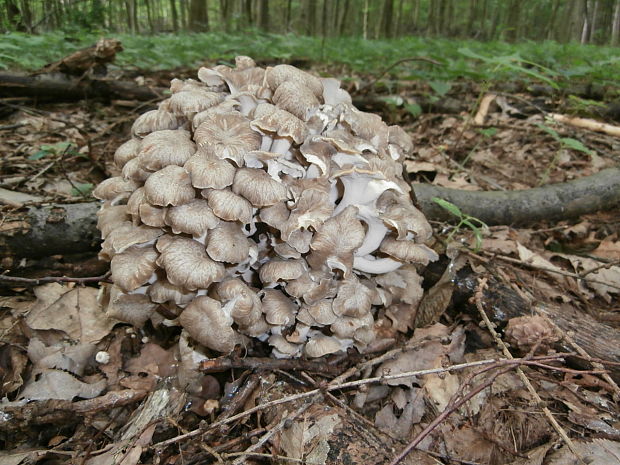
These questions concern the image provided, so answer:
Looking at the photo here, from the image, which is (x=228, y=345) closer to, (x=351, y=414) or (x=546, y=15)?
(x=351, y=414)

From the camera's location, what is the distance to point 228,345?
3092mm

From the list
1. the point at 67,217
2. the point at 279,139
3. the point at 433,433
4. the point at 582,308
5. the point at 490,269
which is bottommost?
the point at 433,433

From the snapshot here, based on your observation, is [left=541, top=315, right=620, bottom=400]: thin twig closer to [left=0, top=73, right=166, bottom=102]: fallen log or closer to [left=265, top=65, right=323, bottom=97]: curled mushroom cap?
[left=265, top=65, right=323, bottom=97]: curled mushroom cap

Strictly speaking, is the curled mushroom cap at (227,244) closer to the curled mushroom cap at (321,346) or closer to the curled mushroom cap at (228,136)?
the curled mushroom cap at (228,136)

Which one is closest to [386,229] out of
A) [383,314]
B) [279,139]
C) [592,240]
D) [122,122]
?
[383,314]

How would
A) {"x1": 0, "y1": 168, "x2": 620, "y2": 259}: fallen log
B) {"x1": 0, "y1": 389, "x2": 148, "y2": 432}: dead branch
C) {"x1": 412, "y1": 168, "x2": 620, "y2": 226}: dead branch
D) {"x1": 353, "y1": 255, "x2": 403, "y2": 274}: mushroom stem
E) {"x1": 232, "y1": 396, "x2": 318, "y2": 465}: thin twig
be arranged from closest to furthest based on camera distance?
{"x1": 232, "y1": 396, "x2": 318, "y2": 465}: thin twig, {"x1": 0, "y1": 389, "x2": 148, "y2": 432}: dead branch, {"x1": 353, "y1": 255, "x2": 403, "y2": 274}: mushroom stem, {"x1": 0, "y1": 168, "x2": 620, "y2": 259}: fallen log, {"x1": 412, "y1": 168, "x2": 620, "y2": 226}: dead branch

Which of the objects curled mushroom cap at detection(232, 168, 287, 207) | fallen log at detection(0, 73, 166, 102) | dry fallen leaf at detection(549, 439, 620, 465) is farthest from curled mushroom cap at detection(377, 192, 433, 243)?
fallen log at detection(0, 73, 166, 102)

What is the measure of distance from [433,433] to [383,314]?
3.88 ft

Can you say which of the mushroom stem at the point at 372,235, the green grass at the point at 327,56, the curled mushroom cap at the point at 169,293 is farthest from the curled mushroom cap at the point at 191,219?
the green grass at the point at 327,56

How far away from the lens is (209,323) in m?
3.03

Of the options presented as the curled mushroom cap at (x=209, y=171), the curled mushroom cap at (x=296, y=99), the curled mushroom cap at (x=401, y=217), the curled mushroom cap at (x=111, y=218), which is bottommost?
the curled mushroom cap at (x=111, y=218)

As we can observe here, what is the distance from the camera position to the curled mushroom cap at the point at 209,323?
3.02 m

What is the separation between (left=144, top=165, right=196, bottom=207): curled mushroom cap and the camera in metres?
2.83

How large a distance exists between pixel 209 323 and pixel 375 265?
1.50 meters
